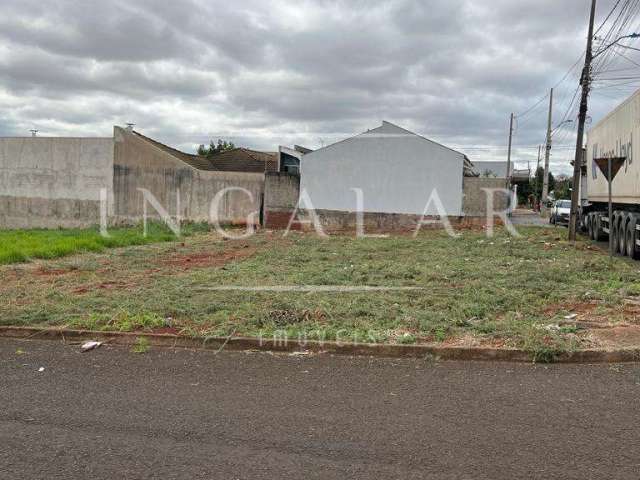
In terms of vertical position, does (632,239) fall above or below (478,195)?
below

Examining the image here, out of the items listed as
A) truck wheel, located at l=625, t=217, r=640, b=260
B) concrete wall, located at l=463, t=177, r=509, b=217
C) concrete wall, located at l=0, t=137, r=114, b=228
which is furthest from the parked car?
concrete wall, located at l=0, t=137, r=114, b=228

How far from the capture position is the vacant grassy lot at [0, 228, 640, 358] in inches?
275

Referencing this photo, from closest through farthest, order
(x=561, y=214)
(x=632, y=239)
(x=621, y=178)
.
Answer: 1. (x=632, y=239)
2. (x=621, y=178)
3. (x=561, y=214)

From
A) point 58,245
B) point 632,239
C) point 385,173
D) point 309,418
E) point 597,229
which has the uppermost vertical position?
point 385,173

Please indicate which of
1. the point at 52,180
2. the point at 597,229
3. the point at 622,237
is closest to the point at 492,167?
the point at 597,229

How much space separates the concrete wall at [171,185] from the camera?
85.8 feet

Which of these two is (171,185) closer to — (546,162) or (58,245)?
(58,245)

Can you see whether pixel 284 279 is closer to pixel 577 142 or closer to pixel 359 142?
pixel 577 142

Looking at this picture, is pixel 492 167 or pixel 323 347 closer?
pixel 323 347

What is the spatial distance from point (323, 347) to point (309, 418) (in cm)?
194

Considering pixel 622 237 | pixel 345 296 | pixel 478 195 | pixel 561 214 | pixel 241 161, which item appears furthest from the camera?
pixel 241 161

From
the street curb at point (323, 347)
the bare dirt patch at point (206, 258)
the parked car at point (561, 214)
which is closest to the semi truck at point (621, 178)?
the street curb at point (323, 347)

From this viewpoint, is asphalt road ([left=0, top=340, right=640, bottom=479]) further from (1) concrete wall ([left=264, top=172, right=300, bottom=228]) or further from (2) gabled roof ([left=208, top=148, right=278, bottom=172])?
(2) gabled roof ([left=208, top=148, right=278, bottom=172])

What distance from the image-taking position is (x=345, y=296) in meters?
8.98
